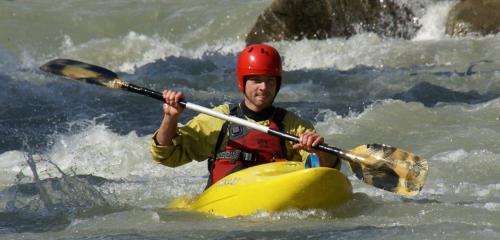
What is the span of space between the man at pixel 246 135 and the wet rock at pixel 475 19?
8940mm

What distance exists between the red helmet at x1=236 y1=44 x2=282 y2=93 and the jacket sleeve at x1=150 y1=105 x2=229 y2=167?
309 mm

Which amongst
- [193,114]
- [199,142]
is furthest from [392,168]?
[193,114]

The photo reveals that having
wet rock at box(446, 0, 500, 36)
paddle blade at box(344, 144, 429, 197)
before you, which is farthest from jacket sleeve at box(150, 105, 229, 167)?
wet rock at box(446, 0, 500, 36)

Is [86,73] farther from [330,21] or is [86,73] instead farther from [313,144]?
[330,21]

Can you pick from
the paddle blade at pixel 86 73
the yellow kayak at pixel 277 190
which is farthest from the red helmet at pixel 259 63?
the paddle blade at pixel 86 73

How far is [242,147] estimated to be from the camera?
6.01 meters

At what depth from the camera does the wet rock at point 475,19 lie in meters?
14.6

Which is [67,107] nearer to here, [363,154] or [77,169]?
[77,169]

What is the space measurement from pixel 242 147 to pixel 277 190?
14.8 inches

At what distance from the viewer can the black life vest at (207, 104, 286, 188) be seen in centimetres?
600

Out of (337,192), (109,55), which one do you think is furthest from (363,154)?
(109,55)

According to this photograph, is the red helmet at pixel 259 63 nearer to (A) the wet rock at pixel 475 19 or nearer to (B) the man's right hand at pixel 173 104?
(B) the man's right hand at pixel 173 104

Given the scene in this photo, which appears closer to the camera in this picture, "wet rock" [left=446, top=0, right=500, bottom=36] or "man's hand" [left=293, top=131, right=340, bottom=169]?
"man's hand" [left=293, top=131, right=340, bottom=169]

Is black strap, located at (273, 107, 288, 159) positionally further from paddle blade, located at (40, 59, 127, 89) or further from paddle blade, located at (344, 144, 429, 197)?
paddle blade, located at (40, 59, 127, 89)
